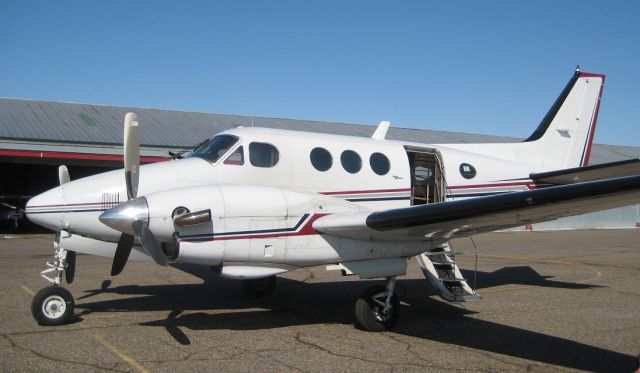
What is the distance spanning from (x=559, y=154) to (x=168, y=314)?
854 cm

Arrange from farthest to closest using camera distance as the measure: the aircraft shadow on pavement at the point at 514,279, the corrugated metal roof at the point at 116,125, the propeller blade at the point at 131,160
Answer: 1. the corrugated metal roof at the point at 116,125
2. the aircraft shadow on pavement at the point at 514,279
3. the propeller blade at the point at 131,160

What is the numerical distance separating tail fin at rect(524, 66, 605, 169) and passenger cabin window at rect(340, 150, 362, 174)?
4.80 meters

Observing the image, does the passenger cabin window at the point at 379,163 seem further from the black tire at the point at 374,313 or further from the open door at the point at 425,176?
the black tire at the point at 374,313

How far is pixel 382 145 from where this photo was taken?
9.83 metres

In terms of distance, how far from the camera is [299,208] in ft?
24.8

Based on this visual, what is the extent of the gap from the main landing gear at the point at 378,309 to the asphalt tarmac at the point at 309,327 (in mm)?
197

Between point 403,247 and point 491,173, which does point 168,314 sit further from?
point 491,173

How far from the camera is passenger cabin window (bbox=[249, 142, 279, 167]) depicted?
8539mm

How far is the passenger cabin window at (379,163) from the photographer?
9398mm

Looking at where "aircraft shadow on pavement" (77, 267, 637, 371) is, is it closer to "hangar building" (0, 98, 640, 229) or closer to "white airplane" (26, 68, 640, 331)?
"white airplane" (26, 68, 640, 331)

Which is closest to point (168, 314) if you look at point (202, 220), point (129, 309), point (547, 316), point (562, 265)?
point (129, 309)

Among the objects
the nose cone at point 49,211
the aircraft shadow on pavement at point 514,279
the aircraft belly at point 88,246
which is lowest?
the aircraft shadow on pavement at point 514,279

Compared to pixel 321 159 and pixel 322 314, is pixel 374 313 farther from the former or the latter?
pixel 321 159

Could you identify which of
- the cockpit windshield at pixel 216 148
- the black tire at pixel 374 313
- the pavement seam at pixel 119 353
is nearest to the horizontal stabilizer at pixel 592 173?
the black tire at pixel 374 313
